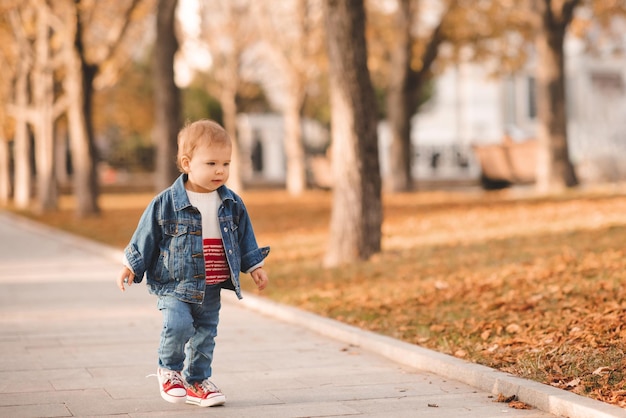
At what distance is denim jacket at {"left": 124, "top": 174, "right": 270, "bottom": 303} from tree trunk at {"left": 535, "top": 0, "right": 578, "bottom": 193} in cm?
1840

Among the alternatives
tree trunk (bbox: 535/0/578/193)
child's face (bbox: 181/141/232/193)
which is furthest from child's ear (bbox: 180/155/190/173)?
tree trunk (bbox: 535/0/578/193)

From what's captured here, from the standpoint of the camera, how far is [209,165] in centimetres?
596

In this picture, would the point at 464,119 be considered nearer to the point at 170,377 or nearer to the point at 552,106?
the point at 552,106

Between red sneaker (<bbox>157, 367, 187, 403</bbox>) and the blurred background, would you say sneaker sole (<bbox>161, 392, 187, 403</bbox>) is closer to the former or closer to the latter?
red sneaker (<bbox>157, 367, 187, 403</bbox>)

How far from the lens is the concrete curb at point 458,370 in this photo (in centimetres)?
574

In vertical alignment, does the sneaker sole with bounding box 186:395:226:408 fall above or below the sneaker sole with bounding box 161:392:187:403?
below

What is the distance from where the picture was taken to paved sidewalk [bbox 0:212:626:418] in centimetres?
616

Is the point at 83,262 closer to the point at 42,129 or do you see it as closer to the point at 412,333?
the point at 412,333

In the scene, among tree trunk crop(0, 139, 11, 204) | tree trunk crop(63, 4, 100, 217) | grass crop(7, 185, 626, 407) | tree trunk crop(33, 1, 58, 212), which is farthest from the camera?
tree trunk crop(0, 139, 11, 204)

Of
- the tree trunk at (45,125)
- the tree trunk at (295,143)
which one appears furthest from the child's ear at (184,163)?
the tree trunk at (295,143)

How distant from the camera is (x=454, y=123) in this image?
65.2 metres

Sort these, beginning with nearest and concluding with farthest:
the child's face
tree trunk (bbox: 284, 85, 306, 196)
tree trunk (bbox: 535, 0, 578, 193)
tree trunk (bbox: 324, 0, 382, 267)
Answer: the child's face, tree trunk (bbox: 324, 0, 382, 267), tree trunk (bbox: 535, 0, 578, 193), tree trunk (bbox: 284, 85, 306, 196)

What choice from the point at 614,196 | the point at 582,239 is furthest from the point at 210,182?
the point at 614,196

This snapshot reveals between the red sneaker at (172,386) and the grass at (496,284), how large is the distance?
2012 mm
